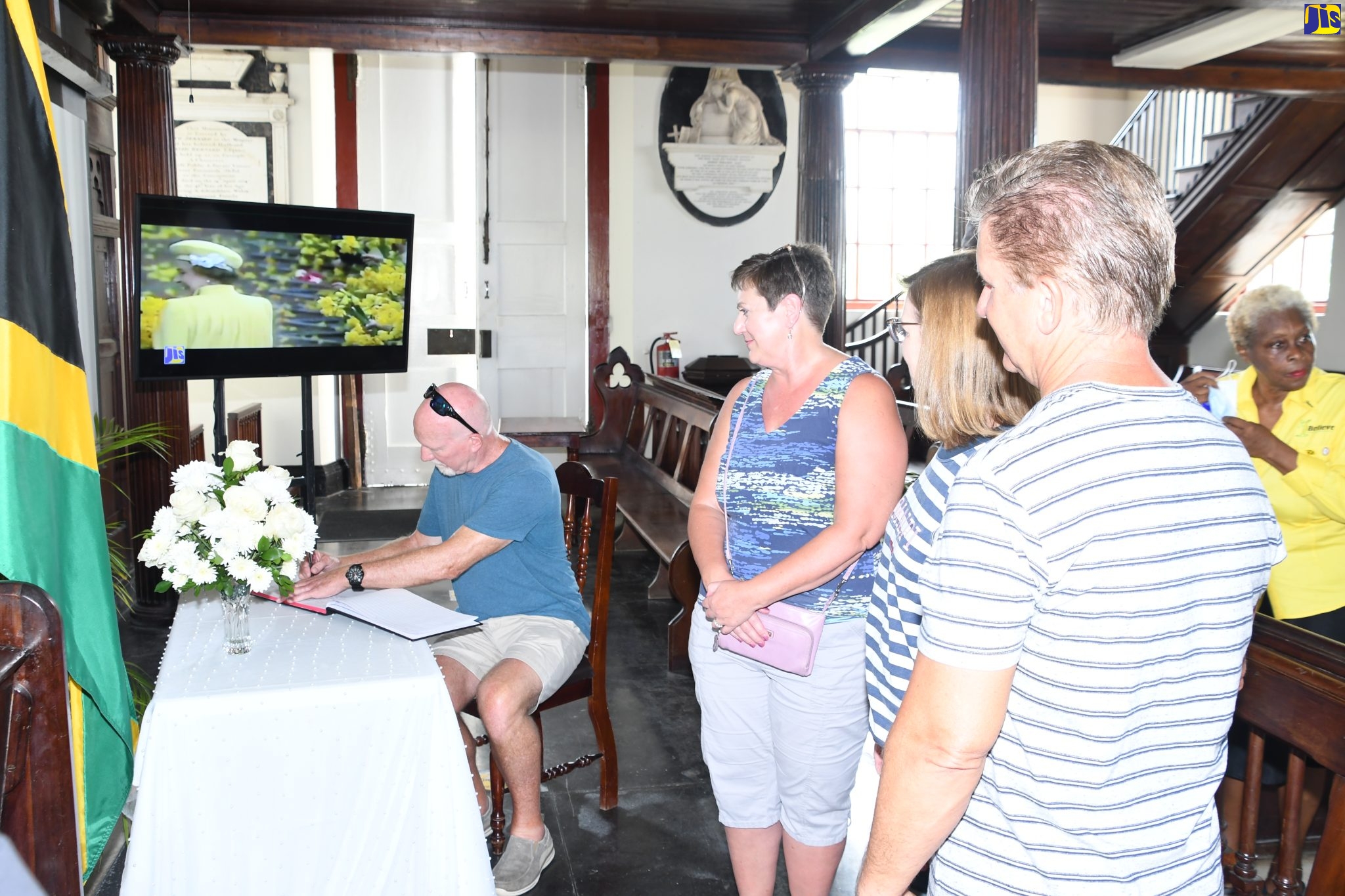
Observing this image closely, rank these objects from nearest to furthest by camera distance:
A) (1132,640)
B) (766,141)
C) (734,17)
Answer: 1. (1132,640)
2. (734,17)
3. (766,141)

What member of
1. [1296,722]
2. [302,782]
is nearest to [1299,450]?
[1296,722]

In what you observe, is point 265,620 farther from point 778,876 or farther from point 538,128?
point 538,128

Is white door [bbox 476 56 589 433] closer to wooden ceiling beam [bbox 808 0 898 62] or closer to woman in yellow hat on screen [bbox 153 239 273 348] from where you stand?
wooden ceiling beam [bbox 808 0 898 62]

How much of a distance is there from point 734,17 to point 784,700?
416 centimetres

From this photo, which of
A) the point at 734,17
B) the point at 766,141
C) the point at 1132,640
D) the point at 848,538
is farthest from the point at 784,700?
the point at 766,141

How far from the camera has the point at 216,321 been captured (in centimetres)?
370

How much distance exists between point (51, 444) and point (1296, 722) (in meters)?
2.22

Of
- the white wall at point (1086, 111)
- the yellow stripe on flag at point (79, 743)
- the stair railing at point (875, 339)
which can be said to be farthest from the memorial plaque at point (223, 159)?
the white wall at point (1086, 111)

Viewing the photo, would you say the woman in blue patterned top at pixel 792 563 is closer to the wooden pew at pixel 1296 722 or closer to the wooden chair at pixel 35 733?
the wooden pew at pixel 1296 722

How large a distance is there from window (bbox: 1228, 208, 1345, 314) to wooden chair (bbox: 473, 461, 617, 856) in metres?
8.95

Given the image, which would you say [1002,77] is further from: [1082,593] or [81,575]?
[81,575]

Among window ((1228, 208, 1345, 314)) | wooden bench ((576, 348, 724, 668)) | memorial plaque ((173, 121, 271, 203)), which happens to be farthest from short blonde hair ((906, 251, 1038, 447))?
window ((1228, 208, 1345, 314))

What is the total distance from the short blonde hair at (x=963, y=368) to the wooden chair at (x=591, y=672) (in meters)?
1.42

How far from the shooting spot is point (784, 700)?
2.08m
